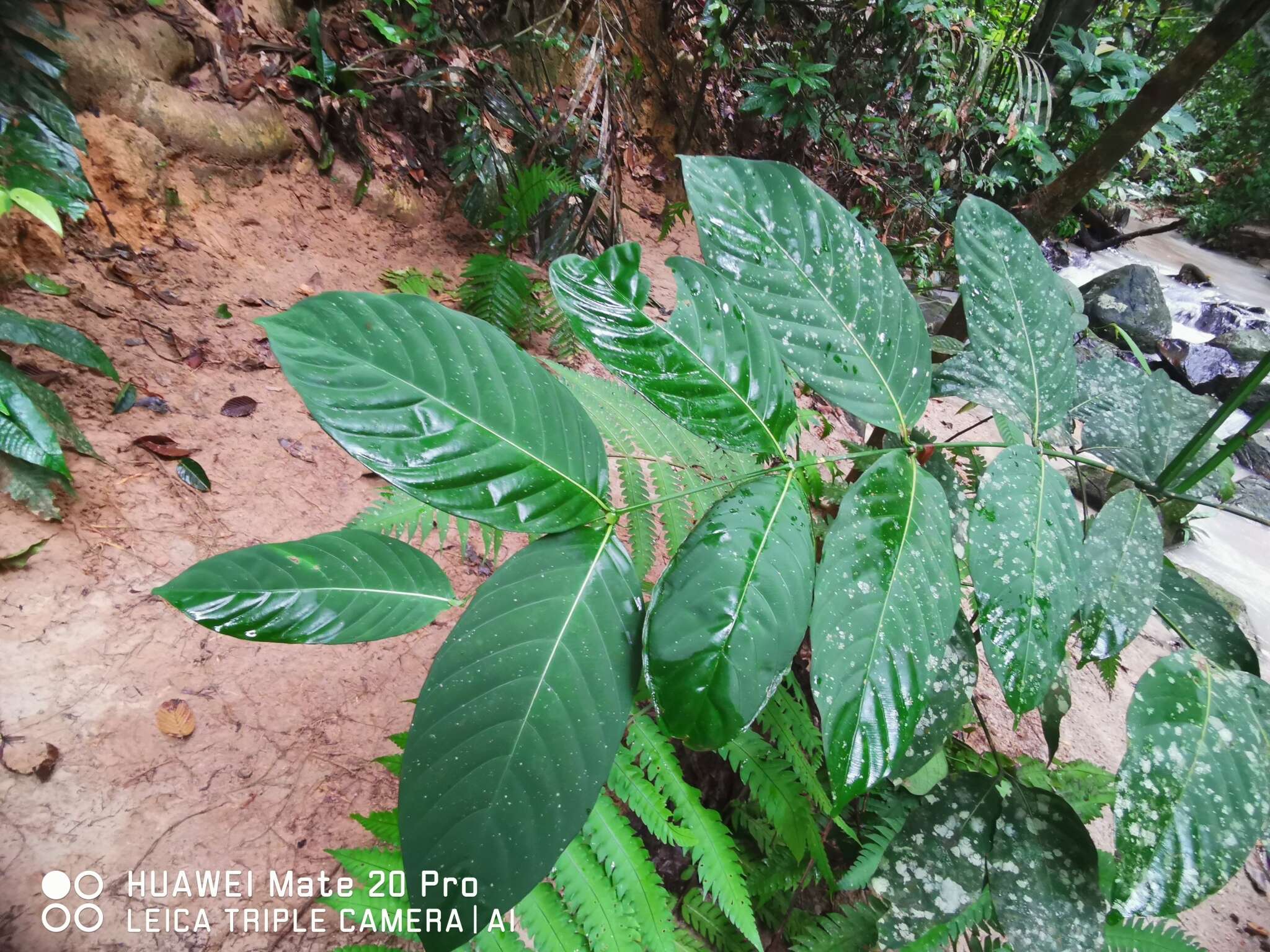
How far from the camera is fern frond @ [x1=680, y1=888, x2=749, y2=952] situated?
1284 mm

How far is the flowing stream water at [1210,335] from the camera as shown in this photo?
3.57 metres

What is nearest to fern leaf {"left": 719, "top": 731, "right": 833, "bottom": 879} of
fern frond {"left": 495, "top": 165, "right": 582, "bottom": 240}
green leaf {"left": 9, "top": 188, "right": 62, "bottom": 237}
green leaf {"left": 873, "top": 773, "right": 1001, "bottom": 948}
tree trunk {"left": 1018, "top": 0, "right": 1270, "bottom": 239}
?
green leaf {"left": 873, "top": 773, "right": 1001, "bottom": 948}

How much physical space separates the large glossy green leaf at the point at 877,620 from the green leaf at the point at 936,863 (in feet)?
1.77

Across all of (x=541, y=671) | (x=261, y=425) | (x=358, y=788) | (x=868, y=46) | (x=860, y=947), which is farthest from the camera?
(x=868, y=46)

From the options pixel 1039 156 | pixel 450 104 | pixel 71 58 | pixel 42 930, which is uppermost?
pixel 1039 156

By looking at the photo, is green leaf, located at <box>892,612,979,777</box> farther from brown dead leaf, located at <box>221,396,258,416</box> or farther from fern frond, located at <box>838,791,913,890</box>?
brown dead leaf, located at <box>221,396,258,416</box>

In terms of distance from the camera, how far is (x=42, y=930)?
105cm

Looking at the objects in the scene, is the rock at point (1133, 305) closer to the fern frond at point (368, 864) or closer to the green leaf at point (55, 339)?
the fern frond at point (368, 864)

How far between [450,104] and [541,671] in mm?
3404

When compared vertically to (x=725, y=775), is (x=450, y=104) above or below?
above

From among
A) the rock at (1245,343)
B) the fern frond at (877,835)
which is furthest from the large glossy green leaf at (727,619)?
the rock at (1245,343)

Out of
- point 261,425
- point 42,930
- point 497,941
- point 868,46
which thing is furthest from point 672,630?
point 868,46

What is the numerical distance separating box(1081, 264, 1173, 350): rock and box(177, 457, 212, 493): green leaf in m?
7.42

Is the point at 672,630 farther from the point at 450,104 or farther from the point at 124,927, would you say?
the point at 450,104
